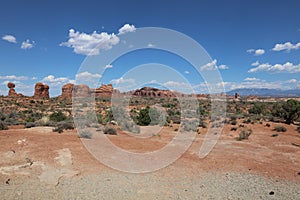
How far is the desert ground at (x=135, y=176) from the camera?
19.4 ft

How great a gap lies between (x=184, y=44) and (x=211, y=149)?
5556mm

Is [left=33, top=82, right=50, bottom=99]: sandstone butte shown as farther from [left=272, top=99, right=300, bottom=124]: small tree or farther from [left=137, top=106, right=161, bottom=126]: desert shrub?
[left=272, top=99, right=300, bottom=124]: small tree

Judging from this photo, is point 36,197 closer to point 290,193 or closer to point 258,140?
point 290,193

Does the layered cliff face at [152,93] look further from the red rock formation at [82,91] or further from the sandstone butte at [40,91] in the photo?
the sandstone butte at [40,91]

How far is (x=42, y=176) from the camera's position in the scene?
675 centimetres

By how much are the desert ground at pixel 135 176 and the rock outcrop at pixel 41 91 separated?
53.3 m

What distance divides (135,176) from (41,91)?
198 ft

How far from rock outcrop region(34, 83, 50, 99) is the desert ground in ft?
175

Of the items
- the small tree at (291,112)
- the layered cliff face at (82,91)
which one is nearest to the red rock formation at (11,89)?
the layered cliff face at (82,91)

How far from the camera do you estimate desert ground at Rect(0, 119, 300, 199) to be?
233 inches

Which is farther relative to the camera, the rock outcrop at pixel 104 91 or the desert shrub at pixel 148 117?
the rock outcrop at pixel 104 91

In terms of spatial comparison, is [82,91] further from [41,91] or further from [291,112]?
[291,112]

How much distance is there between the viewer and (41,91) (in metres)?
60.4

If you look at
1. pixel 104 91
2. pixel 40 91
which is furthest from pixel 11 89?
pixel 104 91
